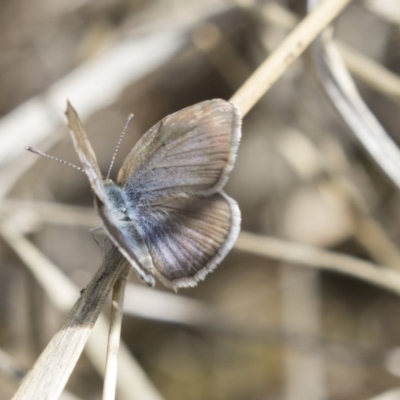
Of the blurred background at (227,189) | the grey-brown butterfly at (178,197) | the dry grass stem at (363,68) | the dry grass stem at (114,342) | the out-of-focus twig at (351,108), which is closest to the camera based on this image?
the dry grass stem at (114,342)

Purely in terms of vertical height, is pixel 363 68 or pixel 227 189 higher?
pixel 363 68

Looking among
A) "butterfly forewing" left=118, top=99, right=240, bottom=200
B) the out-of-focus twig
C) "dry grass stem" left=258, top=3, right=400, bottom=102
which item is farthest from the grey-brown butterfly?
"dry grass stem" left=258, top=3, right=400, bottom=102

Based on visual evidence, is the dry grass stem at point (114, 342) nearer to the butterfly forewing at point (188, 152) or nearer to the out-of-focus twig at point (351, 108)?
the butterfly forewing at point (188, 152)

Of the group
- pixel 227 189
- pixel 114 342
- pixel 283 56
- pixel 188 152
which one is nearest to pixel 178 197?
pixel 188 152

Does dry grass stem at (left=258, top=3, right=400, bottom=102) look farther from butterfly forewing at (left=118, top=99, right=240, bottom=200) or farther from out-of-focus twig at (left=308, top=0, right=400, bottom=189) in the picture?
butterfly forewing at (left=118, top=99, right=240, bottom=200)

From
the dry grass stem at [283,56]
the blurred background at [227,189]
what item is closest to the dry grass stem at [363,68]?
the blurred background at [227,189]

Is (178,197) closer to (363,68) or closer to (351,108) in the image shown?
(351,108)

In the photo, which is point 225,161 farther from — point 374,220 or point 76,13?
point 76,13
